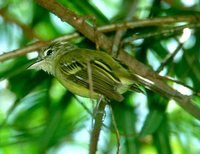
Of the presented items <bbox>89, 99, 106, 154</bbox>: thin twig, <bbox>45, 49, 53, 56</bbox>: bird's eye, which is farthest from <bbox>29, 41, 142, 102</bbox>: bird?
<bbox>89, 99, 106, 154</bbox>: thin twig

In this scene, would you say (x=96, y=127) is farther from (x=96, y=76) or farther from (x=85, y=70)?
(x=85, y=70)

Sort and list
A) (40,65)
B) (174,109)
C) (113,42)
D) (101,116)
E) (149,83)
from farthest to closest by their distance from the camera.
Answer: (174,109)
(40,65)
(113,42)
(149,83)
(101,116)

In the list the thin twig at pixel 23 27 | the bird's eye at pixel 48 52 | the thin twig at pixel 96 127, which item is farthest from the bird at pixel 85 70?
the thin twig at pixel 23 27

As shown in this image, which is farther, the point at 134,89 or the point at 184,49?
the point at 184,49

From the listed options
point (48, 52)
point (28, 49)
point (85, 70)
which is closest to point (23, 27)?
point (48, 52)

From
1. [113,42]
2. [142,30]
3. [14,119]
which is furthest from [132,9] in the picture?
[14,119]

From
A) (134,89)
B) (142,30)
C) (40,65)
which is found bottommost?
(134,89)

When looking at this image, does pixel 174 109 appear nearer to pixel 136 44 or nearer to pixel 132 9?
pixel 136 44
